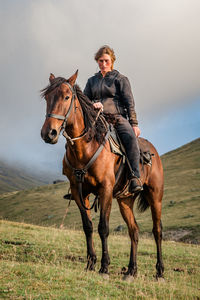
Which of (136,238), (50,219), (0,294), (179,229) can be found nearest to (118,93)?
(136,238)

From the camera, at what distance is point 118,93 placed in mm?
8672

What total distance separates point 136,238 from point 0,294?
16.8 feet

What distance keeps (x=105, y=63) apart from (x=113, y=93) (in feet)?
3.00

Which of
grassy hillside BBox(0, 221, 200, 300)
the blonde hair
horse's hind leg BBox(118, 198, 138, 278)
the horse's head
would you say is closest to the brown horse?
the horse's head

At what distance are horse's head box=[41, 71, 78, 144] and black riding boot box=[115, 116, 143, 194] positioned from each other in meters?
2.07

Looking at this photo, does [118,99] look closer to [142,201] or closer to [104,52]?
[104,52]

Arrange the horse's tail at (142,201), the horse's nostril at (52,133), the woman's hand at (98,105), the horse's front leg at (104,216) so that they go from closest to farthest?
the horse's nostril at (52,133)
the horse's front leg at (104,216)
the woman's hand at (98,105)
the horse's tail at (142,201)

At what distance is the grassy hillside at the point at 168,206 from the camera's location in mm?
33062

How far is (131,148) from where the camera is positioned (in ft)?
27.6

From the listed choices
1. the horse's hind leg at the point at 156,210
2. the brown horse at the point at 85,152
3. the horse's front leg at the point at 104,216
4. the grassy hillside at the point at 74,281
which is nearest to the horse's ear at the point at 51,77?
the brown horse at the point at 85,152

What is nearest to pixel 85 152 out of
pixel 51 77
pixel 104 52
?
pixel 51 77

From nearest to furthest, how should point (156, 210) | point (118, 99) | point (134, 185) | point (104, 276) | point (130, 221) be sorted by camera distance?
point (104, 276) → point (134, 185) → point (118, 99) → point (130, 221) → point (156, 210)

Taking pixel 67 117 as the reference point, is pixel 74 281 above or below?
below

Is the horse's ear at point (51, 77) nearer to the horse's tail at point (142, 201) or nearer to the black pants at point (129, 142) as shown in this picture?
the black pants at point (129, 142)
